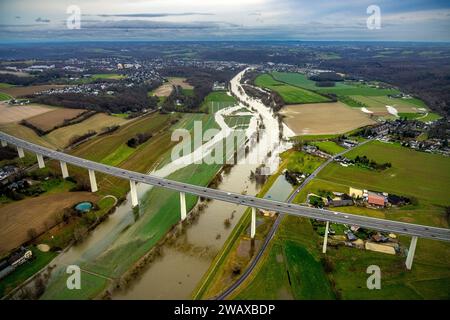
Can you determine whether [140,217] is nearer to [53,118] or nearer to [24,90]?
[53,118]

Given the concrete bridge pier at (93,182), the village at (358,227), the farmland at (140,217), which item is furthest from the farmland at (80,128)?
the village at (358,227)

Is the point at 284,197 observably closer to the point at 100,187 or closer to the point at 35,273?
the point at 100,187

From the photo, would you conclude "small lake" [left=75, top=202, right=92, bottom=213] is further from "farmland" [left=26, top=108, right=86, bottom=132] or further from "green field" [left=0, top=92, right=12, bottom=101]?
"green field" [left=0, top=92, right=12, bottom=101]

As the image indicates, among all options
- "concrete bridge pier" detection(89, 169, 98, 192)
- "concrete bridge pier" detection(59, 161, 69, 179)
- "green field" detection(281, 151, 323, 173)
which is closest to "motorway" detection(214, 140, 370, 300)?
"green field" detection(281, 151, 323, 173)

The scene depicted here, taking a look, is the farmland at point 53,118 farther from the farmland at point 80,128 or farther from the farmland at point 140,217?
the farmland at point 140,217

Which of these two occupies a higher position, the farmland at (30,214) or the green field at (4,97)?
the green field at (4,97)

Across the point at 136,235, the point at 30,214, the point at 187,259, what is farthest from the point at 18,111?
the point at 187,259

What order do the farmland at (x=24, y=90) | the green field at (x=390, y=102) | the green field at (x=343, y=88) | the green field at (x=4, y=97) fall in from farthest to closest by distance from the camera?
the green field at (x=343, y=88) < the farmland at (x=24, y=90) < the green field at (x=390, y=102) < the green field at (x=4, y=97)

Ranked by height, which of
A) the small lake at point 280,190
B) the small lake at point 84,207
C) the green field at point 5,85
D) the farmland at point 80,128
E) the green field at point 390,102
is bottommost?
the green field at point 390,102
